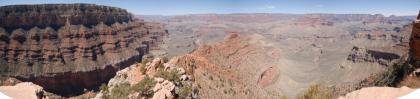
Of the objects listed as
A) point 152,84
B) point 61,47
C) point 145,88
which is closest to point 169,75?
point 152,84

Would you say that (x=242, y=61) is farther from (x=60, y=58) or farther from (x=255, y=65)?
(x=60, y=58)

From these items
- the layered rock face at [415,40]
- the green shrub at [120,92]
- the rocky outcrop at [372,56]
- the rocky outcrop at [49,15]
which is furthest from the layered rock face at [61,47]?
the rocky outcrop at [372,56]

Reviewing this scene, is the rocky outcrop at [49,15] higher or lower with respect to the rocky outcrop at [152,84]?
higher

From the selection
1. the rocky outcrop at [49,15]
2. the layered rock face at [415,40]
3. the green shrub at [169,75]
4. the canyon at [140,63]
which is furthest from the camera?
the rocky outcrop at [49,15]

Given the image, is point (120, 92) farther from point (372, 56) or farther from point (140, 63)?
point (372, 56)

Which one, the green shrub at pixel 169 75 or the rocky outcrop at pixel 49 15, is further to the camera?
the rocky outcrop at pixel 49 15

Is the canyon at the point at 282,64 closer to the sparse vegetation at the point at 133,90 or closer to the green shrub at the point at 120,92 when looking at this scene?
the green shrub at the point at 120,92

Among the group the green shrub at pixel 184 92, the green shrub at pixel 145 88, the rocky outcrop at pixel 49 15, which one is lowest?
the green shrub at pixel 184 92

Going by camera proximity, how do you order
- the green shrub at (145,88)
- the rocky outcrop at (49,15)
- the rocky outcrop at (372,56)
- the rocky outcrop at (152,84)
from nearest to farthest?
1. the green shrub at (145,88)
2. the rocky outcrop at (152,84)
3. the rocky outcrop at (49,15)
4. the rocky outcrop at (372,56)

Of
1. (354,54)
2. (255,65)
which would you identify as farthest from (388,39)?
(255,65)
